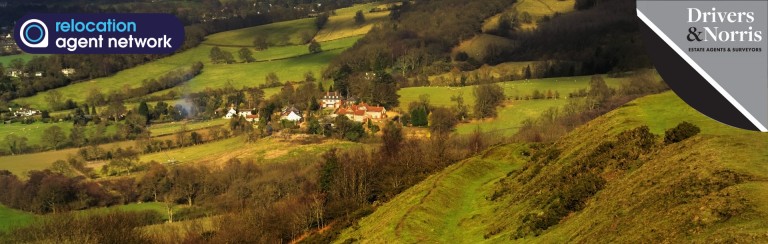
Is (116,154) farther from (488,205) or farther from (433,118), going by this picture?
(488,205)

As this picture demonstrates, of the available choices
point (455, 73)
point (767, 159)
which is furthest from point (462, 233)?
point (455, 73)

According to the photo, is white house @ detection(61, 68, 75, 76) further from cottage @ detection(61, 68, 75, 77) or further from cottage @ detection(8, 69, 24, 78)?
cottage @ detection(8, 69, 24, 78)

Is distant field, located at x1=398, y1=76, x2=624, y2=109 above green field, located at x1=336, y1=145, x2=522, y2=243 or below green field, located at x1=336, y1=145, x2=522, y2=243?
above

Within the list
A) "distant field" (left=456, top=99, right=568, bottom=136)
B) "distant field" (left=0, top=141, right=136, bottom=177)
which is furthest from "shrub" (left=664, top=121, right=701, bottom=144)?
"distant field" (left=0, top=141, right=136, bottom=177)

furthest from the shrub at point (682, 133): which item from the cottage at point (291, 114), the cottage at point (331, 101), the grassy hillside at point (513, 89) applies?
the cottage at point (331, 101)

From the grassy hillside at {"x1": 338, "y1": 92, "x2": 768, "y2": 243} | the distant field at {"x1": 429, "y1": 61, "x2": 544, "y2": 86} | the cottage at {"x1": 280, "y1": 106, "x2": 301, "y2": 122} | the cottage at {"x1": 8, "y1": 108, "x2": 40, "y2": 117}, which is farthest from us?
the distant field at {"x1": 429, "y1": 61, "x2": 544, "y2": 86}

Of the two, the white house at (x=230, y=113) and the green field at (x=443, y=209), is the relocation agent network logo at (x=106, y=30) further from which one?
the white house at (x=230, y=113)
